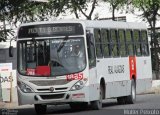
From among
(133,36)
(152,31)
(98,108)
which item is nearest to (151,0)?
(152,31)

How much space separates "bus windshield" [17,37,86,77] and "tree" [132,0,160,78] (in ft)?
72.4

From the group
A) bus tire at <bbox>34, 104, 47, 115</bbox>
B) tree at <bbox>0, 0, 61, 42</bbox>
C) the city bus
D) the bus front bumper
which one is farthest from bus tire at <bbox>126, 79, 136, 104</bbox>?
the bus front bumper

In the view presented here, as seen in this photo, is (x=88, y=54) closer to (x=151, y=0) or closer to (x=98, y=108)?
(x=98, y=108)

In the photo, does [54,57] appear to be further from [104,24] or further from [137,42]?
[137,42]

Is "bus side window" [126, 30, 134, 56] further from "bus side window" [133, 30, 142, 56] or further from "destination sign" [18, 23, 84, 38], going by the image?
"destination sign" [18, 23, 84, 38]

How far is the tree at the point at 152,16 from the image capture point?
1849 inches

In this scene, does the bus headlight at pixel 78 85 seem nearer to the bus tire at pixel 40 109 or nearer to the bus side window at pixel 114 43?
the bus tire at pixel 40 109

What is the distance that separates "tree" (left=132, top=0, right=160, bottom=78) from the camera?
4697 centimetres

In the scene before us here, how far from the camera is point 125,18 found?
208 feet

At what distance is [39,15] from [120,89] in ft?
59.1

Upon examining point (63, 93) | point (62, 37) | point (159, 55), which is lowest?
point (159, 55)

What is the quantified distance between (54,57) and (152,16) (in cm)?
2712

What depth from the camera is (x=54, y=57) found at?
24656 mm

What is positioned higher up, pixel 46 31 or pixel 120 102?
pixel 46 31
